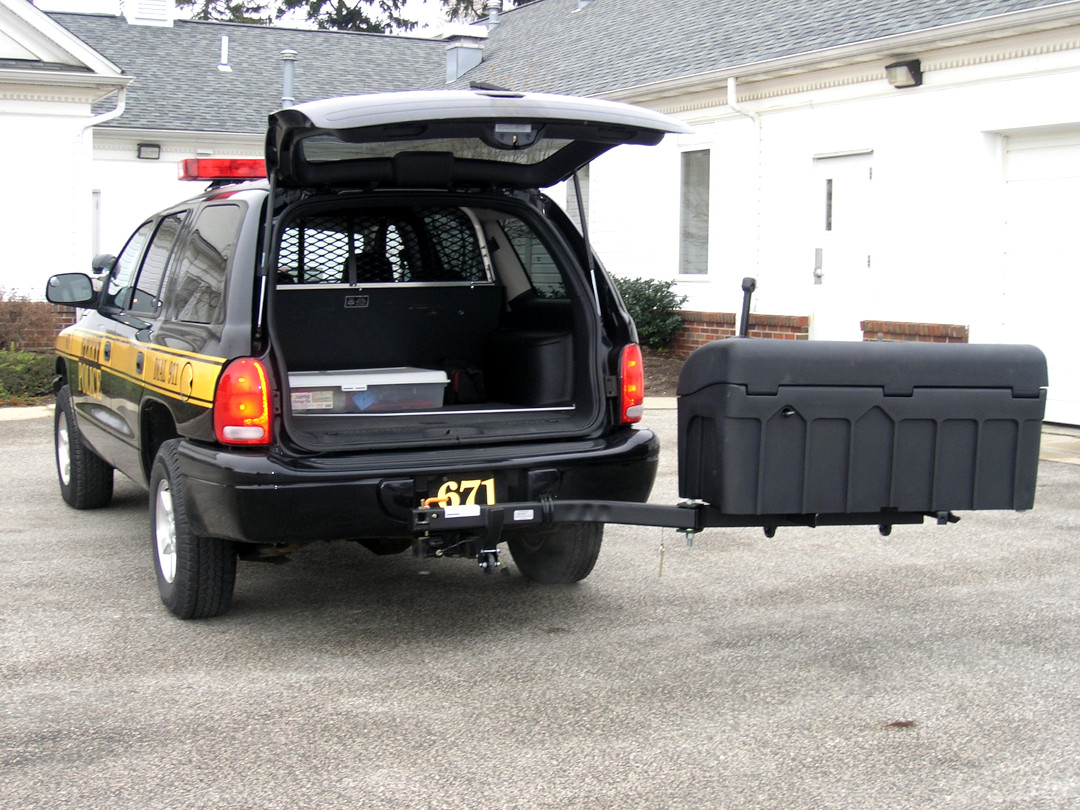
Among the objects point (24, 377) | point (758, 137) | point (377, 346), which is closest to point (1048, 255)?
point (758, 137)

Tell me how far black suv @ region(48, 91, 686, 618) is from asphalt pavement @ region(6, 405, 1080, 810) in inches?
16.3

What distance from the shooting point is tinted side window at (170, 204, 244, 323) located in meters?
4.85

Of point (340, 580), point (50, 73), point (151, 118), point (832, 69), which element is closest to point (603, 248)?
point (832, 69)

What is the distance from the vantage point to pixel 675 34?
17438 mm

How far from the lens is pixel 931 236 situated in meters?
12.2

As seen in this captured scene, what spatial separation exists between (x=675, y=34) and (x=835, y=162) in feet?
16.0

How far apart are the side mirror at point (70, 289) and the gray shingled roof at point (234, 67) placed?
1621 cm

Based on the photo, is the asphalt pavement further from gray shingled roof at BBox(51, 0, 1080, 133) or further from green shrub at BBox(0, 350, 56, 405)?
gray shingled roof at BBox(51, 0, 1080, 133)

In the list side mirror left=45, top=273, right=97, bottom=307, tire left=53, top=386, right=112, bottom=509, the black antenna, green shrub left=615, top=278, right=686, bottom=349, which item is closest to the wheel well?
side mirror left=45, top=273, right=97, bottom=307

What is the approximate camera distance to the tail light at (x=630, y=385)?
5125mm

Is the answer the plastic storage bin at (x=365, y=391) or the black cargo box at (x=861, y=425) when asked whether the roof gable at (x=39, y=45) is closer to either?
the plastic storage bin at (x=365, y=391)

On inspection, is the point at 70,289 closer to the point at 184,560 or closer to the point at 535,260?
the point at 184,560

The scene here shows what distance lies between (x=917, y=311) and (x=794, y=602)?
766 cm

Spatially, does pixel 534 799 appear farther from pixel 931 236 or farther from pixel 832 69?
pixel 832 69
